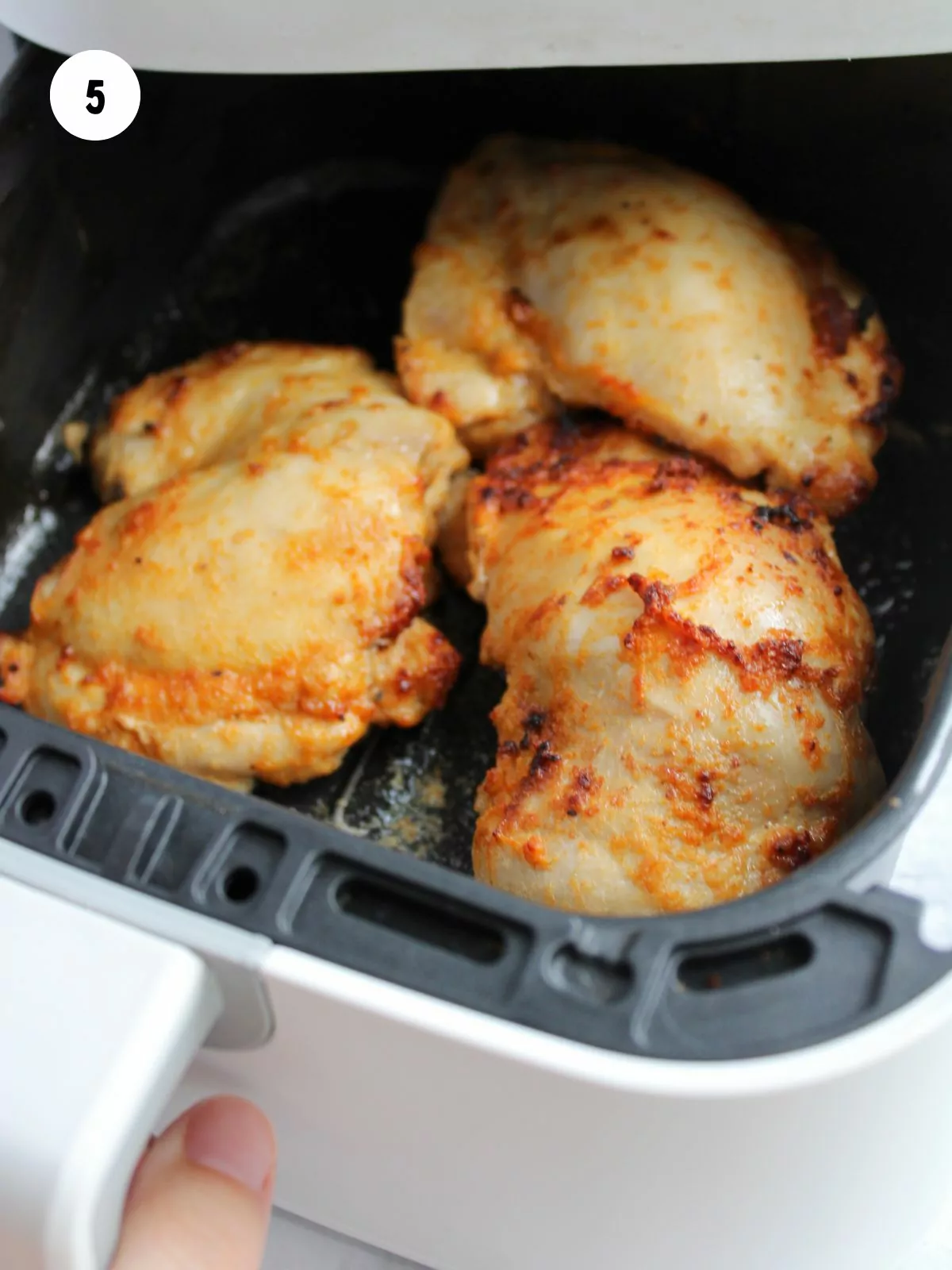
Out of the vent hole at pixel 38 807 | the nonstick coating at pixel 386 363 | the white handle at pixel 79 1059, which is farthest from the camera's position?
the nonstick coating at pixel 386 363

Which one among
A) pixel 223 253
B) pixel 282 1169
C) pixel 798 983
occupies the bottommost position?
pixel 282 1169

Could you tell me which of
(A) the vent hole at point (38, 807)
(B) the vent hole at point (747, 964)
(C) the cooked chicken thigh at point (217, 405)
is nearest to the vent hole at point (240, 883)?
(A) the vent hole at point (38, 807)

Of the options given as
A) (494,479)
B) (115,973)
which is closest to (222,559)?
(494,479)

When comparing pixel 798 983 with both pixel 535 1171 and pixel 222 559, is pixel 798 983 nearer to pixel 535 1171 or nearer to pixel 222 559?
pixel 535 1171

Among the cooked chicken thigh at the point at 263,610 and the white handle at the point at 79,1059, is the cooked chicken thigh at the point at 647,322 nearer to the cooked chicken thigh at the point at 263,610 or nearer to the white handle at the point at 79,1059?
the cooked chicken thigh at the point at 263,610

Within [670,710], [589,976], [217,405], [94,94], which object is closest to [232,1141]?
[589,976]

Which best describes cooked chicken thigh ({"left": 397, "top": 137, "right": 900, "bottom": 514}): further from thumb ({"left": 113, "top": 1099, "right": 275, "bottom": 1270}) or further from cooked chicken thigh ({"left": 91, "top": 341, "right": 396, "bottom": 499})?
thumb ({"left": 113, "top": 1099, "right": 275, "bottom": 1270})

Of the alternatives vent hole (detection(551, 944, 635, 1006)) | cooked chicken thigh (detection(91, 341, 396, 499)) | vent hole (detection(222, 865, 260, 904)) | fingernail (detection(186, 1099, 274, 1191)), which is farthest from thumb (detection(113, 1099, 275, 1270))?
cooked chicken thigh (detection(91, 341, 396, 499))
